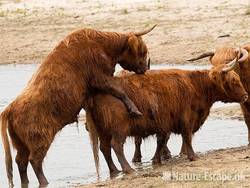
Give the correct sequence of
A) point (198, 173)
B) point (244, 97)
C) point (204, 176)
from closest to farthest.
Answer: point (204, 176) → point (198, 173) → point (244, 97)

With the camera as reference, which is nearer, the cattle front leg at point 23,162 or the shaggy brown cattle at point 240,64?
the cattle front leg at point 23,162

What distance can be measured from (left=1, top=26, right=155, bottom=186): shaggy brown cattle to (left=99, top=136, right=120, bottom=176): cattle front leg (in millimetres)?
499

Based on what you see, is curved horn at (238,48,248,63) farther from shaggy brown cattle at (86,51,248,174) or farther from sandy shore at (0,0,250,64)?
sandy shore at (0,0,250,64)

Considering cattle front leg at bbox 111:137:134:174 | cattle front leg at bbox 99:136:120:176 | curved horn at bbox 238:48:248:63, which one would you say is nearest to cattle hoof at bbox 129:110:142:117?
cattle front leg at bbox 111:137:134:174

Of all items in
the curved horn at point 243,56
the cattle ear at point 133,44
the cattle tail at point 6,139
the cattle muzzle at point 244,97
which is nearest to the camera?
the cattle tail at point 6,139

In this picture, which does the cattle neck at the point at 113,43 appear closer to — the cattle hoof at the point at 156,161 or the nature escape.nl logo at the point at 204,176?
the cattle hoof at the point at 156,161

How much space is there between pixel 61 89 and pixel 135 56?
1.15 metres

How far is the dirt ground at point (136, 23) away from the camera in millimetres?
23403

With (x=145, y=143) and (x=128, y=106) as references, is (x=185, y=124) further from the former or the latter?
(x=145, y=143)

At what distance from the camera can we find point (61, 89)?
439 inches

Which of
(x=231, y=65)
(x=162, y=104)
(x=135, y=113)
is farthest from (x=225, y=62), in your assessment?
(x=135, y=113)

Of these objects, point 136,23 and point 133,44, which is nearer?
point 133,44

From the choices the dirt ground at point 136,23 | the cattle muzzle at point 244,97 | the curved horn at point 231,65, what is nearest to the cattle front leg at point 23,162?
the curved horn at point 231,65

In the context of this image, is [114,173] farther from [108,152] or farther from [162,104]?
[162,104]
